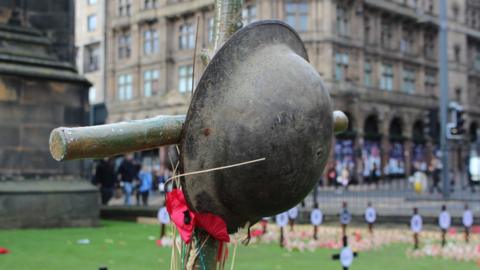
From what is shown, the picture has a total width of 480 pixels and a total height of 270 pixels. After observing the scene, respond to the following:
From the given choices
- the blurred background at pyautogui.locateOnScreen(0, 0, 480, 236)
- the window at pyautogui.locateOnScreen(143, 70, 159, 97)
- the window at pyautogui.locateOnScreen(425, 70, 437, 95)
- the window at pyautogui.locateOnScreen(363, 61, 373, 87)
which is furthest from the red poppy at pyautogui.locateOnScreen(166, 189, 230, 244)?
the window at pyautogui.locateOnScreen(425, 70, 437, 95)

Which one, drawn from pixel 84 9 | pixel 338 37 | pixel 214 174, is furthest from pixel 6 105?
pixel 84 9

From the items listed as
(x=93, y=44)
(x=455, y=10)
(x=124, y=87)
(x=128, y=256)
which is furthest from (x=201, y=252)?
(x=455, y=10)

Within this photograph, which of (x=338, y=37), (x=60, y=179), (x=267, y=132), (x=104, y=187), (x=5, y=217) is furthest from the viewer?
(x=338, y=37)

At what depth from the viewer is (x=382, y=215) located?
14.2m

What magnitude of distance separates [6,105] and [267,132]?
11300 mm

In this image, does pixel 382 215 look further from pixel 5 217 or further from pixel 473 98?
pixel 473 98

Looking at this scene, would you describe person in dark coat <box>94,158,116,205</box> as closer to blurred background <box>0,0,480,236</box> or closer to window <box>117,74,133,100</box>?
blurred background <box>0,0,480,236</box>

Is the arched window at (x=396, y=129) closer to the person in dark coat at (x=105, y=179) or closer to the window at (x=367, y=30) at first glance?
the window at (x=367, y=30)

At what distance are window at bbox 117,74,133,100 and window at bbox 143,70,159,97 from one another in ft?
5.53

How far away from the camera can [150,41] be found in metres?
50.8

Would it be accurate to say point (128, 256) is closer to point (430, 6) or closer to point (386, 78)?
point (386, 78)

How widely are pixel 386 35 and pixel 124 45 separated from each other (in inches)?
790

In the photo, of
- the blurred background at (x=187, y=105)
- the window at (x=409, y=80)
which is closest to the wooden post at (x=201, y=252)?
the blurred background at (x=187, y=105)

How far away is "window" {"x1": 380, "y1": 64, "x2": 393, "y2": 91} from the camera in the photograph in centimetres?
4738
